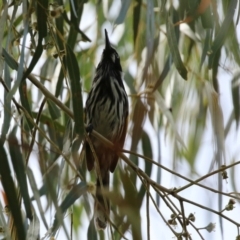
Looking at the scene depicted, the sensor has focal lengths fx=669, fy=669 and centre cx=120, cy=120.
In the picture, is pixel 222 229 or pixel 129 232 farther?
pixel 222 229

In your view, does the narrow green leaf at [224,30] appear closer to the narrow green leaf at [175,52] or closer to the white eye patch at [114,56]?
the narrow green leaf at [175,52]

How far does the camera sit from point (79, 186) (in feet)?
6.00

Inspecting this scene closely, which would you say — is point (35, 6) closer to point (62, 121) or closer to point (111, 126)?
point (62, 121)

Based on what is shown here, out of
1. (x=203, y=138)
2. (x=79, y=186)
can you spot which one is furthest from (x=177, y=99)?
(x=79, y=186)

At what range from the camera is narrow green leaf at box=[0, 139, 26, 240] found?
5.44ft

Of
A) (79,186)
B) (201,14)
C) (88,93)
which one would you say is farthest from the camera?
(88,93)

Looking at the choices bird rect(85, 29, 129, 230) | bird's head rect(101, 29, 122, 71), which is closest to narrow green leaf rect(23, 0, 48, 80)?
bird rect(85, 29, 129, 230)

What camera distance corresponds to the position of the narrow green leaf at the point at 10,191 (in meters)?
1.66

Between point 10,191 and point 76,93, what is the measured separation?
12.3 inches

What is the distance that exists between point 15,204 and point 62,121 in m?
0.99

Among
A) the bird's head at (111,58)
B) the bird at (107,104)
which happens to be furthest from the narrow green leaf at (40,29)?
the bird's head at (111,58)

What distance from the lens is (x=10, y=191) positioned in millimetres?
1717

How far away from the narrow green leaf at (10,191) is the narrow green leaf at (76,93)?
0.21 m

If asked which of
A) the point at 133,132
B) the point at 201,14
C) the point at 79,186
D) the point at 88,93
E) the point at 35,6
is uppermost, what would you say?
the point at 88,93
